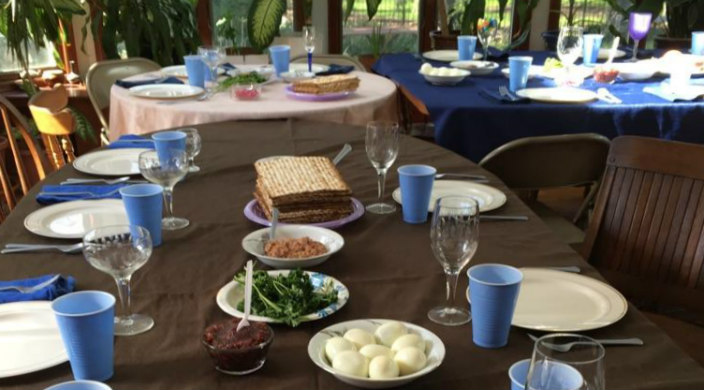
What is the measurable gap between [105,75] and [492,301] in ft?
9.44

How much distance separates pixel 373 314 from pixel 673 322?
937 millimetres

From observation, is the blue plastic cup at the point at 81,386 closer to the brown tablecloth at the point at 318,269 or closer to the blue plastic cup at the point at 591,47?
the brown tablecloth at the point at 318,269

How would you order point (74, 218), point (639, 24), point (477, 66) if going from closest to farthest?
point (74, 218) → point (477, 66) → point (639, 24)

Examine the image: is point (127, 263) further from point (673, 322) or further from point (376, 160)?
point (673, 322)

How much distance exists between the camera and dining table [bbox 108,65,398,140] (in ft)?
8.27

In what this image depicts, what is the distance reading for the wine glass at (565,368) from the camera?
672 millimetres

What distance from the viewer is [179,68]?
332 cm

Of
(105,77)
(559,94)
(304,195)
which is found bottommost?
(105,77)

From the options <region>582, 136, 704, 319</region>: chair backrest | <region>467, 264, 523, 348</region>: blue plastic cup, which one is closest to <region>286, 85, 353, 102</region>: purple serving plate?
<region>582, 136, 704, 319</region>: chair backrest

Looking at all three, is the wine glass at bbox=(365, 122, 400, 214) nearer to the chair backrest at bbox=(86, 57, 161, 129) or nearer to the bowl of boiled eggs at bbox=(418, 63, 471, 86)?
the bowl of boiled eggs at bbox=(418, 63, 471, 86)

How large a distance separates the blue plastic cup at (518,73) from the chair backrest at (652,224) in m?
1.16

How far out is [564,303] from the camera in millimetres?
1130

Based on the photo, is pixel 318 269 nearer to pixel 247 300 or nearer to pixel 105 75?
pixel 247 300

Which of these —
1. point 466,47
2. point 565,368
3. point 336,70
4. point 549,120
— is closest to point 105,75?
point 336,70
